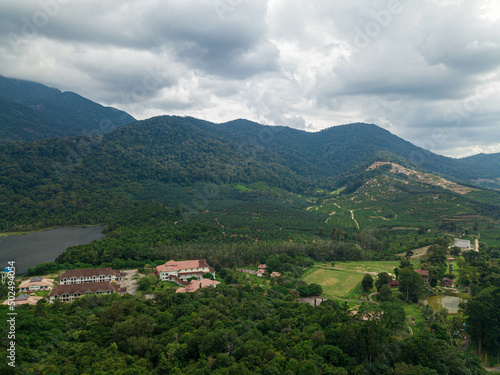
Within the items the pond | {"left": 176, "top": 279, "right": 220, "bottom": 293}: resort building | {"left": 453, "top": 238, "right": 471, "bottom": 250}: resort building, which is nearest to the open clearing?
the pond

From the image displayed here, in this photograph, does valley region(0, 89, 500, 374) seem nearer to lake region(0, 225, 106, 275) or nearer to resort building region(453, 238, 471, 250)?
lake region(0, 225, 106, 275)

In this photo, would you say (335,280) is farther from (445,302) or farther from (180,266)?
(180,266)

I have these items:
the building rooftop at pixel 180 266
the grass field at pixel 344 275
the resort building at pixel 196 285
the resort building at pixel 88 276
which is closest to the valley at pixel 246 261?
the grass field at pixel 344 275

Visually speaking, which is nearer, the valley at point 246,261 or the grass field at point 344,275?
the valley at point 246,261

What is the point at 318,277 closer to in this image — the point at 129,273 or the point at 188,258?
the point at 188,258

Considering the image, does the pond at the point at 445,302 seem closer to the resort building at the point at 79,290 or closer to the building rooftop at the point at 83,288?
the resort building at the point at 79,290

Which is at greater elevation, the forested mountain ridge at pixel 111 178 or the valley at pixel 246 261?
the forested mountain ridge at pixel 111 178
